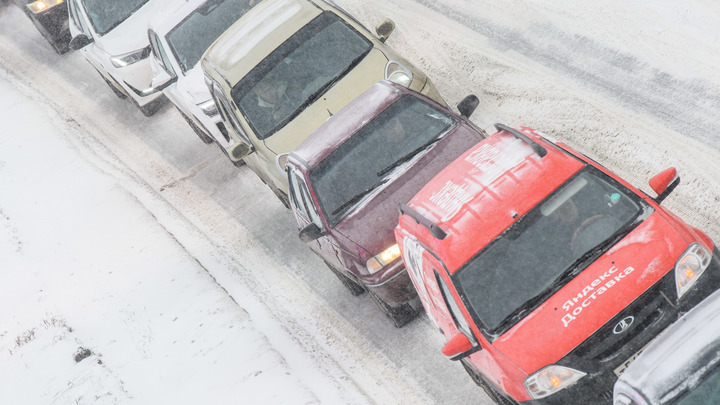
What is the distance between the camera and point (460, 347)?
6672mm

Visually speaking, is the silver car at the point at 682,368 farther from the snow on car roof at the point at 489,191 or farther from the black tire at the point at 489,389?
the snow on car roof at the point at 489,191

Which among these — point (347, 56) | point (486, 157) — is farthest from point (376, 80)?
point (486, 157)

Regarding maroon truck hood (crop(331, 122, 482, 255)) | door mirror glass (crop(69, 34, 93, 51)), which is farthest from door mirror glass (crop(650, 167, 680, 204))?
door mirror glass (crop(69, 34, 93, 51))

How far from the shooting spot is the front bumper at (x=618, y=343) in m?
6.07

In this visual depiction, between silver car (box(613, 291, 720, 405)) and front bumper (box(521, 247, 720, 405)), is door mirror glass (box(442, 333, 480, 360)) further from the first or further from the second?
silver car (box(613, 291, 720, 405))

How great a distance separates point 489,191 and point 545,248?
0.66m

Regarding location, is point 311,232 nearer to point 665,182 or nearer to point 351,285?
point 351,285

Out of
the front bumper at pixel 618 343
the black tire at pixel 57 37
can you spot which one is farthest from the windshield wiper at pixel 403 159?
the black tire at pixel 57 37

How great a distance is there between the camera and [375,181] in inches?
336

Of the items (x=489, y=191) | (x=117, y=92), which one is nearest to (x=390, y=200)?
(x=489, y=191)

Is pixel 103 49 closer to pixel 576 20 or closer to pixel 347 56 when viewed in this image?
pixel 347 56

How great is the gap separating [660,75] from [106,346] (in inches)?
282

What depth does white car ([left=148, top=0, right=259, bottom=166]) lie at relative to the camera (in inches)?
465

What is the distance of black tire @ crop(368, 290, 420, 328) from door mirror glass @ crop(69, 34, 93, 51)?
25.8 ft
